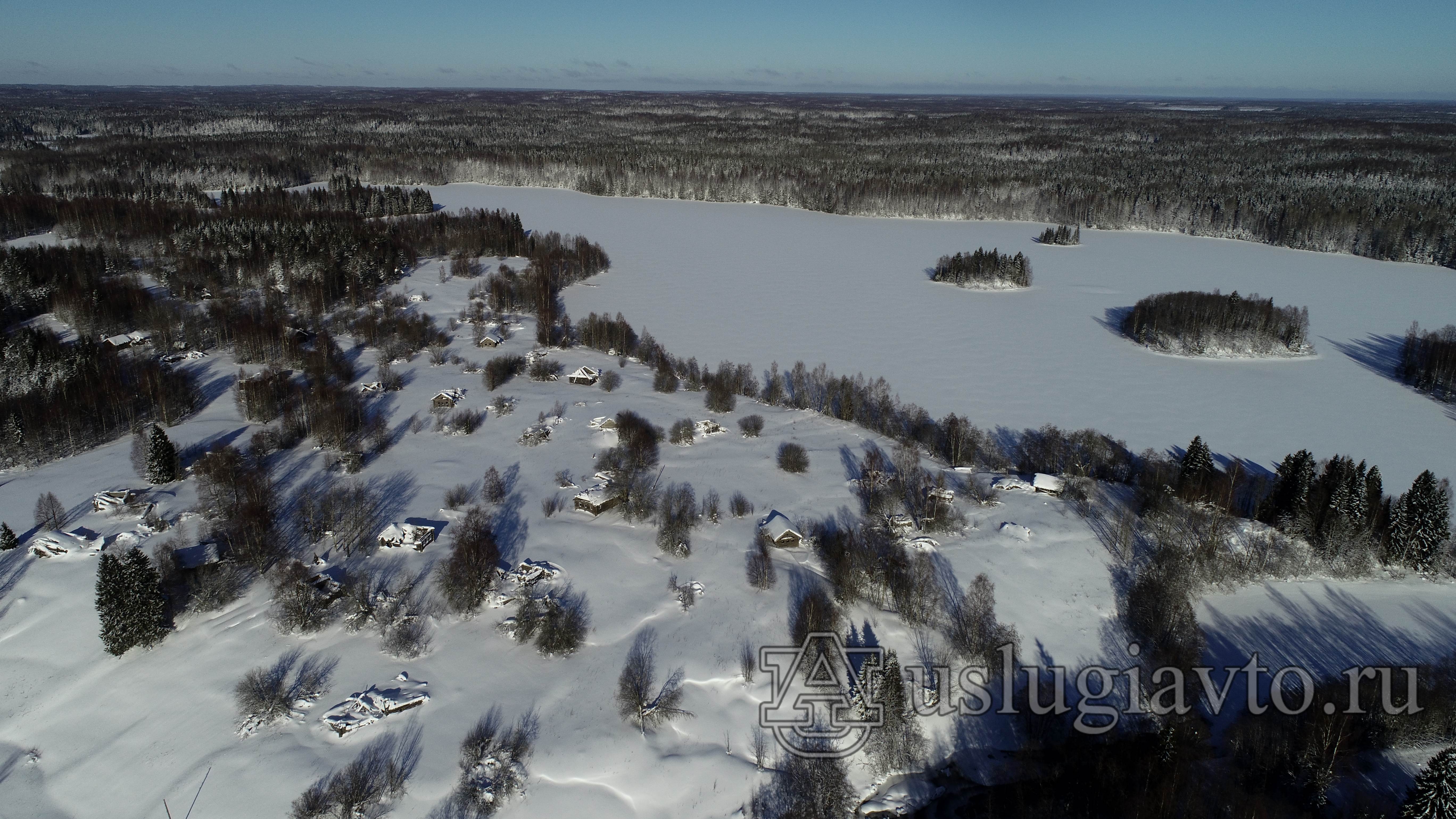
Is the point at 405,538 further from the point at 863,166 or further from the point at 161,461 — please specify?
the point at 863,166

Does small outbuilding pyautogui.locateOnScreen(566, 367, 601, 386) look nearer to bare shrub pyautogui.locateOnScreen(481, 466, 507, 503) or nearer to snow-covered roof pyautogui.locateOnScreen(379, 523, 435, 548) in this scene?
bare shrub pyautogui.locateOnScreen(481, 466, 507, 503)

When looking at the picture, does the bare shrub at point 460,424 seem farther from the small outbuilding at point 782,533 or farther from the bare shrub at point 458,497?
the small outbuilding at point 782,533

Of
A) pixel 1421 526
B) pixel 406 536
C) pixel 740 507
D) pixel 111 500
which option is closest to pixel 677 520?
pixel 740 507

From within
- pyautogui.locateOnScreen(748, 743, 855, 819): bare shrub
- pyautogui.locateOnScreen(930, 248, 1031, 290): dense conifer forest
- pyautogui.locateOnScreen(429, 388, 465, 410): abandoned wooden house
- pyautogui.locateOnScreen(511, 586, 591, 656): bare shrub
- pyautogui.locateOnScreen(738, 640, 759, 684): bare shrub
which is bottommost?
pyautogui.locateOnScreen(748, 743, 855, 819): bare shrub

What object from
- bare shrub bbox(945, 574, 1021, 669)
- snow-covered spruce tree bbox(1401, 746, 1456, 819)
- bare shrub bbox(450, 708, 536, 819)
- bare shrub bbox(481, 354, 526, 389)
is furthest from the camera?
bare shrub bbox(481, 354, 526, 389)

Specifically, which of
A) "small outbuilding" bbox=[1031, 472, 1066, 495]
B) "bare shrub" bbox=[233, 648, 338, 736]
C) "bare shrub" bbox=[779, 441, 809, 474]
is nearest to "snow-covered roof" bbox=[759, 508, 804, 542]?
"bare shrub" bbox=[779, 441, 809, 474]

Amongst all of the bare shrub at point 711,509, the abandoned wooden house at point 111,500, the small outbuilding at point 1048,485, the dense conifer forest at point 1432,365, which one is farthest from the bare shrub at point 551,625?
the dense conifer forest at point 1432,365
